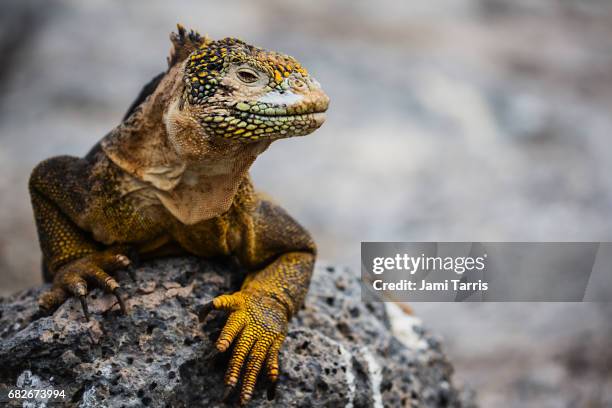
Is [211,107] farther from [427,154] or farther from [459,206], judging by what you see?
[427,154]

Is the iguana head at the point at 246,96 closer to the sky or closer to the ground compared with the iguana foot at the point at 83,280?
closer to the sky

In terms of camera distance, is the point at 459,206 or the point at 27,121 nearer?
the point at 459,206

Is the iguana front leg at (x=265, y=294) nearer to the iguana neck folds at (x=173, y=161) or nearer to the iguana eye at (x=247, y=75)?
the iguana neck folds at (x=173, y=161)

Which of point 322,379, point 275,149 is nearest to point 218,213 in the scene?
point 322,379

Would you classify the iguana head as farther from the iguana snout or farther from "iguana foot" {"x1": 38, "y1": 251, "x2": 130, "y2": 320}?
"iguana foot" {"x1": 38, "y1": 251, "x2": 130, "y2": 320}

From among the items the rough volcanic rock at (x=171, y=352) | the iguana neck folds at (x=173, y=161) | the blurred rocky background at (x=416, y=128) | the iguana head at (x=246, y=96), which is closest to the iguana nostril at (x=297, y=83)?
the iguana head at (x=246, y=96)

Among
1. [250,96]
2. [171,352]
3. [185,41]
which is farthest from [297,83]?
[171,352]

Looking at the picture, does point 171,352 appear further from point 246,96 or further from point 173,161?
point 246,96
